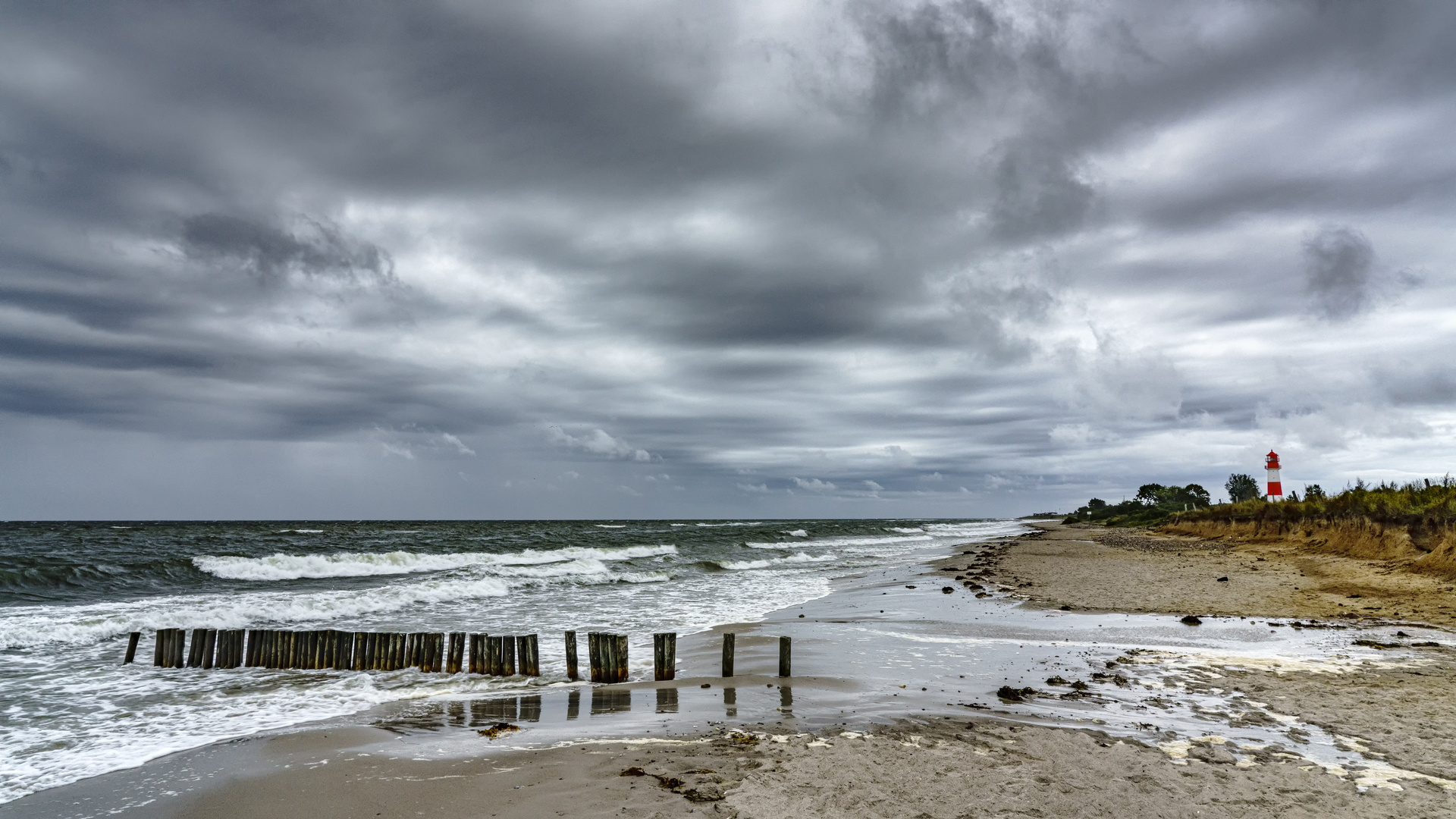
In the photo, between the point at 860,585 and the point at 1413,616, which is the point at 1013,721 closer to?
the point at 1413,616

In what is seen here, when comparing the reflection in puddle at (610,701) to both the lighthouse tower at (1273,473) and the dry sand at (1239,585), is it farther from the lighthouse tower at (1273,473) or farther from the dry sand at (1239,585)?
the lighthouse tower at (1273,473)

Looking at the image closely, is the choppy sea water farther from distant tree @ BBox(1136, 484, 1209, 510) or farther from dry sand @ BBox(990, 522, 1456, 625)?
distant tree @ BBox(1136, 484, 1209, 510)

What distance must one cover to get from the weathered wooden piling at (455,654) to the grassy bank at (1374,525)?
2224cm

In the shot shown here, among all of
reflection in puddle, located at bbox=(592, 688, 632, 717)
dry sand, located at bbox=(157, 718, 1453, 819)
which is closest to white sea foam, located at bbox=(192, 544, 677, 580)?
reflection in puddle, located at bbox=(592, 688, 632, 717)

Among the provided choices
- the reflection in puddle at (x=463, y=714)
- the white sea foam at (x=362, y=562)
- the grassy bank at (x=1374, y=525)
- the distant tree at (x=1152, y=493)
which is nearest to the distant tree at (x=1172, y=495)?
the distant tree at (x=1152, y=493)

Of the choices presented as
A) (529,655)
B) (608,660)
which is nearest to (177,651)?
(529,655)

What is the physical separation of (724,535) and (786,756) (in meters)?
71.8

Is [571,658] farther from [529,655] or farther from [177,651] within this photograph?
[177,651]

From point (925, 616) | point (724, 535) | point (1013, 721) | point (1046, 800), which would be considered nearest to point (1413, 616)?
point (925, 616)

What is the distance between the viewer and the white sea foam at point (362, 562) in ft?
114

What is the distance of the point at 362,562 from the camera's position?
129ft

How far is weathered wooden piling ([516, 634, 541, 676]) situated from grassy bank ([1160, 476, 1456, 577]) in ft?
68.8

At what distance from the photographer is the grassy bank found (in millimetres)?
19547

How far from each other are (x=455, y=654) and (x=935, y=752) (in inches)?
Answer: 347
